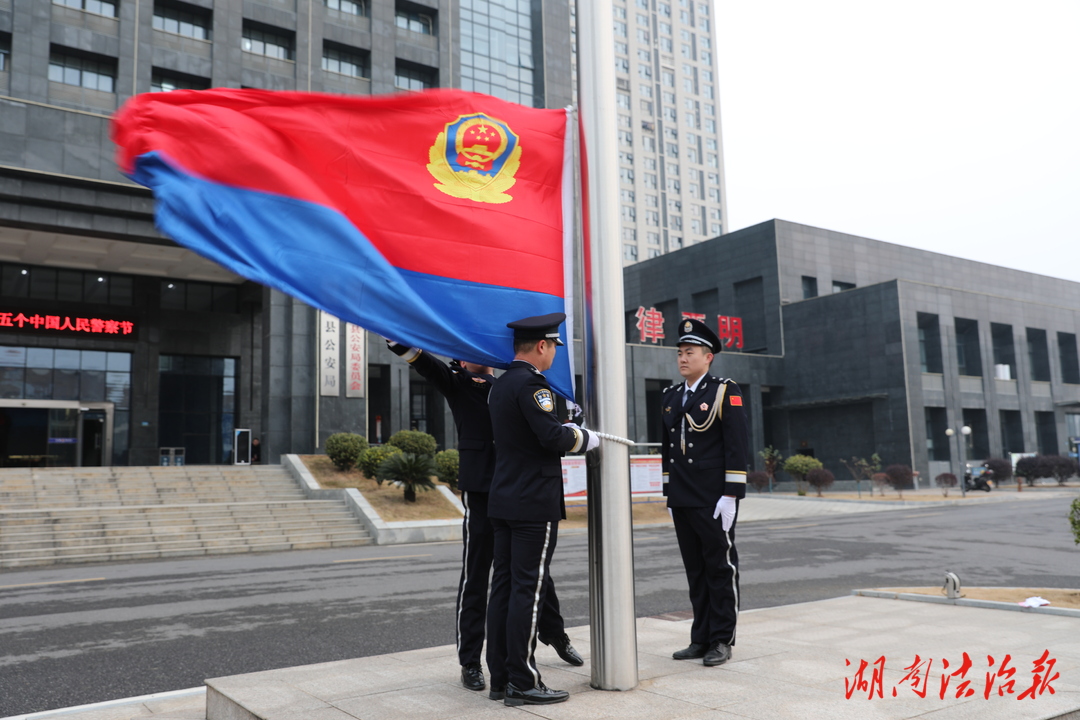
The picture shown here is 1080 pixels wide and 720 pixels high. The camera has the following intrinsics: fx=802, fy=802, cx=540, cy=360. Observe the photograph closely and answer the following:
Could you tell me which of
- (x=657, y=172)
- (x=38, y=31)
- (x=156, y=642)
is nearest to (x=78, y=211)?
(x=38, y=31)

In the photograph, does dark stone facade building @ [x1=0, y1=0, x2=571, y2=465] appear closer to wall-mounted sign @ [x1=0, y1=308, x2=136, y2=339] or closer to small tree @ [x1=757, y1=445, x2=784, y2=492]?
wall-mounted sign @ [x1=0, y1=308, x2=136, y2=339]

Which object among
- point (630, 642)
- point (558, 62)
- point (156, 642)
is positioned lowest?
point (156, 642)

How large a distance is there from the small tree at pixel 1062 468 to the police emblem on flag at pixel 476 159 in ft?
143

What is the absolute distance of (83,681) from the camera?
551cm

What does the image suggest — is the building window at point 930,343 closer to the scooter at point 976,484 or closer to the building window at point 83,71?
the scooter at point 976,484

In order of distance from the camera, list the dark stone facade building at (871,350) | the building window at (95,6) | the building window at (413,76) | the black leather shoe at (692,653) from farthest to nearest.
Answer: the dark stone facade building at (871,350) < the building window at (413,76) < the building window at (95,6) < the black leather shoe at (692,653)

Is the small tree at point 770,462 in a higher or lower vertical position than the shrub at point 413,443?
lower

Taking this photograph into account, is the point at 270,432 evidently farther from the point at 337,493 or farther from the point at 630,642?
the point at 630,642

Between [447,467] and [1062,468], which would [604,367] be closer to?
[447,467]

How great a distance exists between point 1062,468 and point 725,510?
4289cm

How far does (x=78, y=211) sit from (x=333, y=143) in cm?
2372

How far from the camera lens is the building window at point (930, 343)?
147 feet

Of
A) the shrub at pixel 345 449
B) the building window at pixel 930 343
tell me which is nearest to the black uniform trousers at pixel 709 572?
the shrub at pixel 345 449

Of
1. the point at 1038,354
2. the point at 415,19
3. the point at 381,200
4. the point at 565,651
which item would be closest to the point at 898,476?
the point at 1038,354
